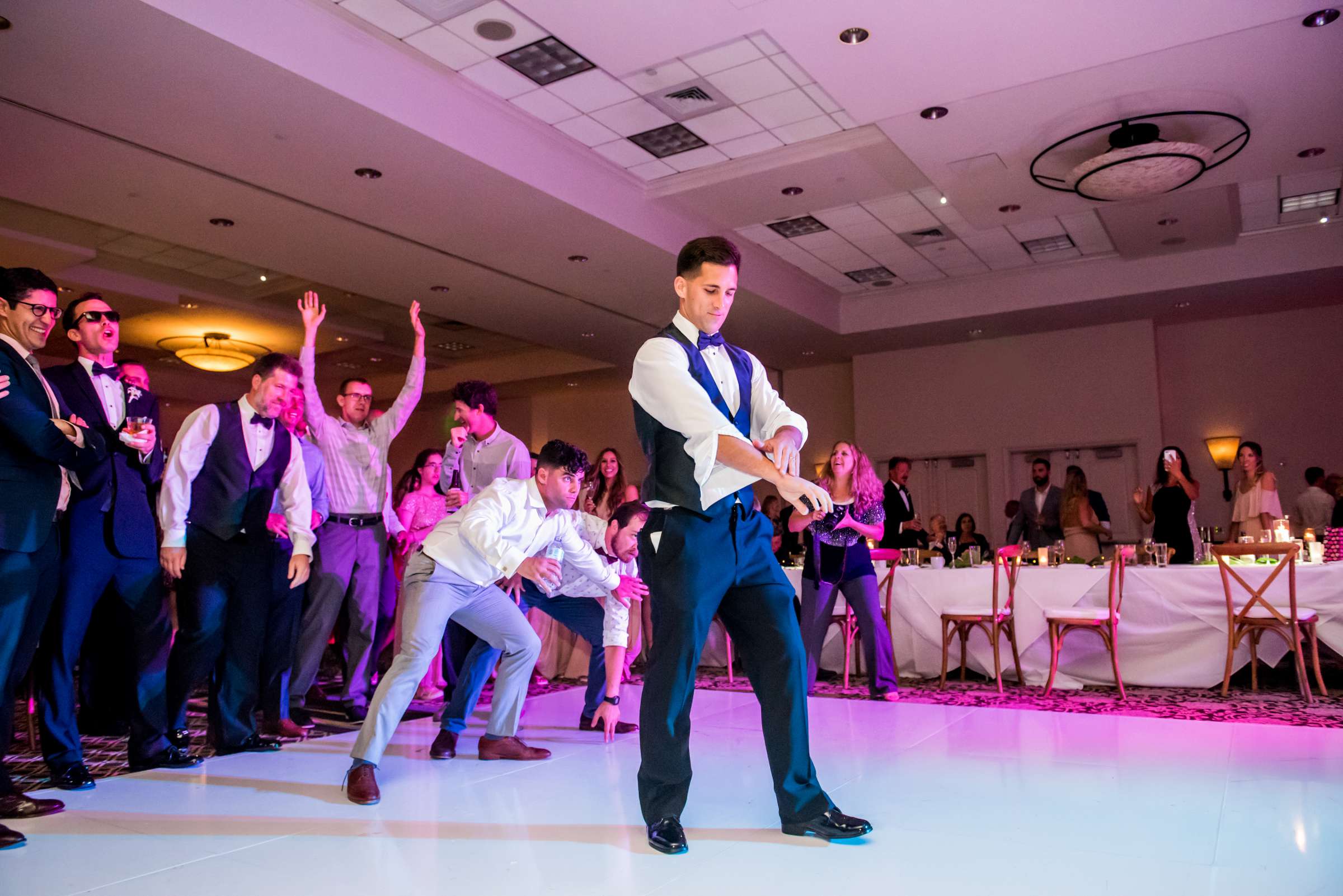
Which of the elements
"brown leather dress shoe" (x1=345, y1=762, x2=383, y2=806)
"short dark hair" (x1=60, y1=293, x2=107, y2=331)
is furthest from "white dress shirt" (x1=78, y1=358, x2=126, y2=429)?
"brown leather dress shoe" (x1=345, y1=762, x2=383, y2=806)

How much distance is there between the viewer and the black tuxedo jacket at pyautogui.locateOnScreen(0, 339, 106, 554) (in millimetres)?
2615

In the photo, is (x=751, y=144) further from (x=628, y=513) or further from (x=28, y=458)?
(x=28, y=458)

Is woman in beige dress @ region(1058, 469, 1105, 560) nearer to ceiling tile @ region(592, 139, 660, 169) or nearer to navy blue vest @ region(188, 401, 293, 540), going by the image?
ceiling tile @ region(592, 139, 660, 169)

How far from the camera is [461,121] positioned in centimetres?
613

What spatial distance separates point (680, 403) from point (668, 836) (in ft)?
3.31

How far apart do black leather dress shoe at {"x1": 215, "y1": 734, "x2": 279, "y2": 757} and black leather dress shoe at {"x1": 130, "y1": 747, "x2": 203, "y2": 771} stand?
0.19m

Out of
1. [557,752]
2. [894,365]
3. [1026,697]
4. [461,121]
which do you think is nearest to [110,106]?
[461,121]

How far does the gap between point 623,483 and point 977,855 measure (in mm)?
4771

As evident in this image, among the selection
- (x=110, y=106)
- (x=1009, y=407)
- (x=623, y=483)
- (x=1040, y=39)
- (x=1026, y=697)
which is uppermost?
(x=1040, y=39)

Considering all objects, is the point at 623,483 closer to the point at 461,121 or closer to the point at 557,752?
the point at 461,121

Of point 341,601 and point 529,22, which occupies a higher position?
point 529,22

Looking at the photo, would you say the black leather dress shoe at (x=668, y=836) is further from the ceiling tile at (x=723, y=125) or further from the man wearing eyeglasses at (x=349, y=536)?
the ceiling tile at (x=723, y=125)

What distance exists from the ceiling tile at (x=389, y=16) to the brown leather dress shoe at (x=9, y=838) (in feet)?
14.5

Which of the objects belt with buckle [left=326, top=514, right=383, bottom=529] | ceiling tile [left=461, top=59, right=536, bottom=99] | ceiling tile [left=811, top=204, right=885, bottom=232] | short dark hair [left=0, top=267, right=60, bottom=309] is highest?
ceiling tile [left=461, top=59, right=536, bottom=99]
